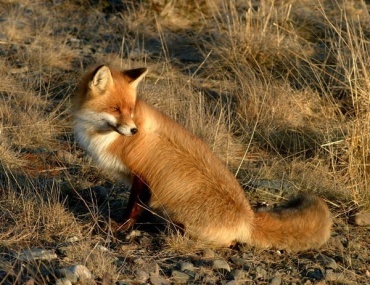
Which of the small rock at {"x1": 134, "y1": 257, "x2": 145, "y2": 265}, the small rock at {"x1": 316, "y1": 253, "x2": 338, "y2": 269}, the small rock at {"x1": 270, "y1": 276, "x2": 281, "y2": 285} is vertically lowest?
the small rock at {"x1": 316, "y1": 253, "x2": 338, "y2": 269}

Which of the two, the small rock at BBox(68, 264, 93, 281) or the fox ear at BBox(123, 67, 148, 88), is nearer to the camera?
the small rock at BBox(68, 264, 93, 281)

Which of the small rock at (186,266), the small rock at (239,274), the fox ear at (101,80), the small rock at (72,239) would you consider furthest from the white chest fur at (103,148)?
the small rock at (239,274)

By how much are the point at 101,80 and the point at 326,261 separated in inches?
89.5

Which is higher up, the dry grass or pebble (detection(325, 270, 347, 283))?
the dry grass

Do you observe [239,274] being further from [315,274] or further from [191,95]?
[191,95]

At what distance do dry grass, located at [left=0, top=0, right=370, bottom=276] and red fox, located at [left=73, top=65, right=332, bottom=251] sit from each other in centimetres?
32

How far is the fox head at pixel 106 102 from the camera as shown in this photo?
5090 millimetres

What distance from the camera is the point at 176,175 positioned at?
17.0ft

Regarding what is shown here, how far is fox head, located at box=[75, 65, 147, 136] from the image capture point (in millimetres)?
5090

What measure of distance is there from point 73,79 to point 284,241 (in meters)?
4.29

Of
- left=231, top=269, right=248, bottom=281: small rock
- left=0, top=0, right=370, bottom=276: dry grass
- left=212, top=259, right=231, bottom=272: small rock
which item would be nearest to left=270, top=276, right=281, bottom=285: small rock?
left=231, top=269, right=248, bottom=281: small rock

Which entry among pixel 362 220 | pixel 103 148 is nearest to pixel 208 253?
pixel 103 148

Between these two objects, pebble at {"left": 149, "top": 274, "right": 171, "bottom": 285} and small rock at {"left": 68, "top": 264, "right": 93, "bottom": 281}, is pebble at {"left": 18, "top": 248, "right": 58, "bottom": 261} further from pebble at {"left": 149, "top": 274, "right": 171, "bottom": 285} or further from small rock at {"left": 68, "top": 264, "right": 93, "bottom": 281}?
pebble at {"left": 149, "top": 274, "right": 171, "bottom": 285}

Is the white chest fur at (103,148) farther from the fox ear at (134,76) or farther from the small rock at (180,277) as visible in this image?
the small rock at (180,277)
